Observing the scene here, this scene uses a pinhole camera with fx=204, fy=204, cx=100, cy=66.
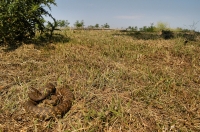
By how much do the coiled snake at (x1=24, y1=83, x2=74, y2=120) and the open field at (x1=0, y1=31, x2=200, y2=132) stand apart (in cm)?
9

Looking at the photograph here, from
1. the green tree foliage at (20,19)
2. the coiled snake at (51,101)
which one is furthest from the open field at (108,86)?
the green tree foliage at (20,19)

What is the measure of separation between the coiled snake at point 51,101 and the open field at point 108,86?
0.30 ft

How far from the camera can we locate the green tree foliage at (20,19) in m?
5.64

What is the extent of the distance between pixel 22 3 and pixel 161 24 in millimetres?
10169

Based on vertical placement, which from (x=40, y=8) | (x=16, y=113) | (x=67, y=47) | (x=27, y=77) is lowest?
(x=16, y=113)

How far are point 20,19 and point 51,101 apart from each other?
11.8 ft

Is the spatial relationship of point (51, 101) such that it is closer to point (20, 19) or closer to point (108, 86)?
point (108, 86)

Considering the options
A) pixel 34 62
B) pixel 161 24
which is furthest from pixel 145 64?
pixel 161 24

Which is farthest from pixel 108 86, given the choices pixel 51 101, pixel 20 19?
pixel 20 19

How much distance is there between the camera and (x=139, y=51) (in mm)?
6488

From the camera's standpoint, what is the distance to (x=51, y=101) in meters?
3.44

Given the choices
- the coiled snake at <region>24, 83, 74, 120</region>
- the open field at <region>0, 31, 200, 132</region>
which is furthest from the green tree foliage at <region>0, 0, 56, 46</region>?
the coiled snake at <region>24, 83, 74, 120</region>

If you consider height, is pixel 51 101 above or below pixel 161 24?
below

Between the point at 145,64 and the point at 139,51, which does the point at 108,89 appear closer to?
the point at 145,64
